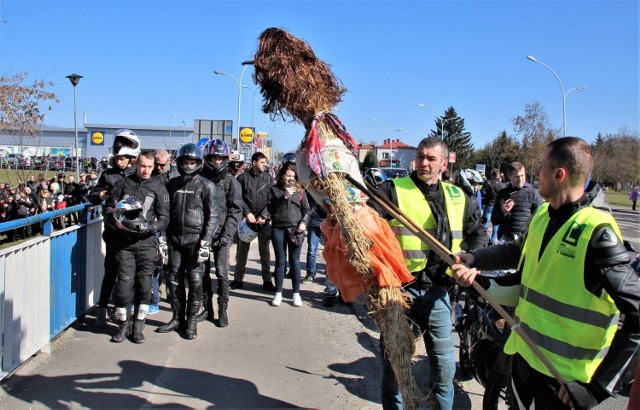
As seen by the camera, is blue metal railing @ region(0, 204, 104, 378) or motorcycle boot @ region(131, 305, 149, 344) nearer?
blue metal railing @ region(0, 204, 104, 378)

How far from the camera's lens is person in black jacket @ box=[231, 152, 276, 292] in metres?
7.95

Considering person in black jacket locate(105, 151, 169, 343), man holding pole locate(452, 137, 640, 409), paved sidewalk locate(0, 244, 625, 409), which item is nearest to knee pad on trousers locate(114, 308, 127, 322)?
person in black jacket locate(105, 151, 169, 343)

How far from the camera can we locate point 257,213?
8.21m

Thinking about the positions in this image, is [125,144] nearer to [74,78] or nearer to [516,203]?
[516,203]

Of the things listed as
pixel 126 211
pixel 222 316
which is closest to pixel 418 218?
pixel 126 211

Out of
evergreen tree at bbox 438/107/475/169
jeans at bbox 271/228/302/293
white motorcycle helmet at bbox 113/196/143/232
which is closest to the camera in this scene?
white motorcycle helmet at bbox 113/196/143/232

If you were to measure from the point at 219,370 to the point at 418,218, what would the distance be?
2457mm

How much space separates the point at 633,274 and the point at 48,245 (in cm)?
472

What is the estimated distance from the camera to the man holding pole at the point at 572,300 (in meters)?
2.09

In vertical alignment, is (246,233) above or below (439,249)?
below

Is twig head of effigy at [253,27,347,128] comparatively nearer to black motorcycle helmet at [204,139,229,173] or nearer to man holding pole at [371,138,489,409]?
man holding pole at [371,138,489,409]

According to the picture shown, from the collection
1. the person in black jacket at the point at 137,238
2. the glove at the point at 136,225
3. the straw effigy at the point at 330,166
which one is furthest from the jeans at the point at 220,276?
the straw effigy at the point at 330,166

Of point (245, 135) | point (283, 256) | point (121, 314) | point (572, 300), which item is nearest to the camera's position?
point (572, 300)

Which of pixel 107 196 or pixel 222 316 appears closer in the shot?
pixel 107 196
